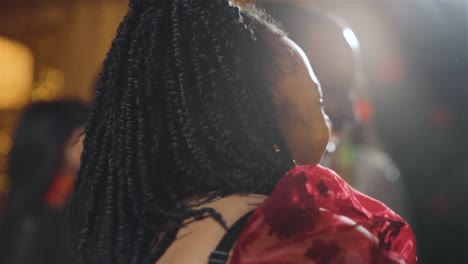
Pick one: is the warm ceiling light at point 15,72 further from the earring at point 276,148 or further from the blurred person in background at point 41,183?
the earring at point 276,148

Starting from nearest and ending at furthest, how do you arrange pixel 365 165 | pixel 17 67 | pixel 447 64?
pixel 365 165
pixel 447 64
pixel 17 67

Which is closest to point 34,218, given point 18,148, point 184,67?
point 18,148

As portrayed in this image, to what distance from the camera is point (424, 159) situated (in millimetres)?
4629

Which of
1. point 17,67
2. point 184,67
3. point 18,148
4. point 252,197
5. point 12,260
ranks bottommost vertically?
point 17,67

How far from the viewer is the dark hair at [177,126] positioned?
1232mm

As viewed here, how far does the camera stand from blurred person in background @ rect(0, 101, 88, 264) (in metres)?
3.29

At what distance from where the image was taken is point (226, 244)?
1.11 m

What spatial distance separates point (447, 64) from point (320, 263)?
3.69m

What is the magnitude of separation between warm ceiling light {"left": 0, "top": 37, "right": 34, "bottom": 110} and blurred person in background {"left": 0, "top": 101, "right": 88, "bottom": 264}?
2264mm

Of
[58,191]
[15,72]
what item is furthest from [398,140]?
[15,72]

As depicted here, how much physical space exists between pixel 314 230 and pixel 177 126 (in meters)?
0.33

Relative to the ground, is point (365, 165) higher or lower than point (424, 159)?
higher

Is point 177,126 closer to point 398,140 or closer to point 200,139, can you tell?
point 200,139

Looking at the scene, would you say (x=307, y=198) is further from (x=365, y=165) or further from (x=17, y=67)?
(x=17, y=67)
